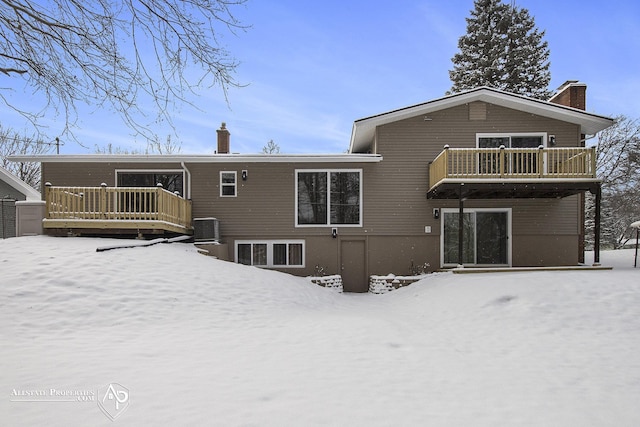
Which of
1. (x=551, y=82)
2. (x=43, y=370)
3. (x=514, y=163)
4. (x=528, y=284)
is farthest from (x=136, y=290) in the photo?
(x=551, y=82)

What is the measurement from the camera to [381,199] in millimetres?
13680

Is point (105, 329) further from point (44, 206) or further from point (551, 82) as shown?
point (551, 82)

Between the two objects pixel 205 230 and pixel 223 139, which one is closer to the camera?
pixel 205 230

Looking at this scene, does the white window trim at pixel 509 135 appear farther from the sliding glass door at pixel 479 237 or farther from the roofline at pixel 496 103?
the sliding glass door at pixel 479 237

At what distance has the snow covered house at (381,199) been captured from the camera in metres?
13.6

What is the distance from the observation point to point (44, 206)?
37.0 feet

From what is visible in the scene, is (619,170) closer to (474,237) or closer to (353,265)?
(474,237)

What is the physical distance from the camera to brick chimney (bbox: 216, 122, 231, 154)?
1644 centimetres

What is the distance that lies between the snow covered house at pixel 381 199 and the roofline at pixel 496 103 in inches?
1.9

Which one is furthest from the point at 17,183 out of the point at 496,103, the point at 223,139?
the point at 496,103

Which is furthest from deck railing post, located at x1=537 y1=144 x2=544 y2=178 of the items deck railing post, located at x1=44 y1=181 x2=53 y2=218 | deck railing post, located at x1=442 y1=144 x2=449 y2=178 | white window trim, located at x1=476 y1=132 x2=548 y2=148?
deck railing post, located at x1=44 y1=181 x2=53 y2=218

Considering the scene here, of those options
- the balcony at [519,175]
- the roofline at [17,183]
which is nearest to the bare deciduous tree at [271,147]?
the roofline at [17,183]

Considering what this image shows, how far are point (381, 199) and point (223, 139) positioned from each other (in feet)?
24.3

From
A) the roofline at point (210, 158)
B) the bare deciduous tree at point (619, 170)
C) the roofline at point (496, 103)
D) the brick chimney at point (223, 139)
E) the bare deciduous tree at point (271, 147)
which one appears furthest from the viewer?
the bare deciduous tree at point (271, 147)
